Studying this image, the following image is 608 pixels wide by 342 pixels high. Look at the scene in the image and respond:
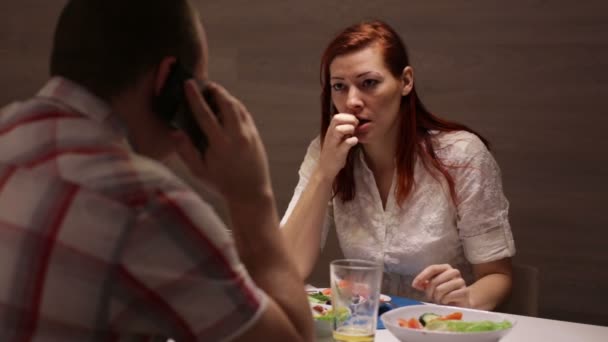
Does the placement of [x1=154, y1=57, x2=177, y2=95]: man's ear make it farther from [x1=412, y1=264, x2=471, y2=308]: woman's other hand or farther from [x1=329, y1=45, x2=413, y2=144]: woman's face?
[x1=329, y1=45, x2=413, y2=144]: woman's face

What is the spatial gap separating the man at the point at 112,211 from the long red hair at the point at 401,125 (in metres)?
1.43

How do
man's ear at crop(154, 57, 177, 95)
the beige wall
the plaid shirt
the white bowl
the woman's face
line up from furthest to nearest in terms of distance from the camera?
1. the beige wall
2. the woman's face
3. the white bowl
4. man's ear at crop(154, 57, 177, 95)
5. the plaid shirt

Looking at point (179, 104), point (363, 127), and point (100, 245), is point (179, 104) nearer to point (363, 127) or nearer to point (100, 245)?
point (100, 245)

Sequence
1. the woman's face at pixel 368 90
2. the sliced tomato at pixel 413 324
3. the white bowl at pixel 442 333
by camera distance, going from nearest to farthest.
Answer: the white bowl at pixel 442 333
the sliced tomato at pixel 413 324
the woman's face at pixel 368 90

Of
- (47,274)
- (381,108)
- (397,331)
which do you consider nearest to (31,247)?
(47,274)

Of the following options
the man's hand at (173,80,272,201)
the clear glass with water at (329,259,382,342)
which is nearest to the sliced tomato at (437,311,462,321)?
the clear glass with water at (329,259,382,342)

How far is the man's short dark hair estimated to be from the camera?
29.6 inches

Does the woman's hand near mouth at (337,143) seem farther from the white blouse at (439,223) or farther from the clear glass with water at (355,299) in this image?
the clear glass with water at (355,299)

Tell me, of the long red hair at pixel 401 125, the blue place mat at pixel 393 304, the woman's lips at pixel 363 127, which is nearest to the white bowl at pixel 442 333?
the blue place mat at pixel 393 304

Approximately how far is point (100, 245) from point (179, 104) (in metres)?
0.22

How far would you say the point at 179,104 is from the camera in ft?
2.70

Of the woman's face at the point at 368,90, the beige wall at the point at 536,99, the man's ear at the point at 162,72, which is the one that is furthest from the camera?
the beige wall at the point at 536,99

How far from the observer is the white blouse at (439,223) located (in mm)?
2082

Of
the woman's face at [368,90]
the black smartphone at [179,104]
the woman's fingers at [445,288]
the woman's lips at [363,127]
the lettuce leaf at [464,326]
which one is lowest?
the woman's fingers at [445,288]
